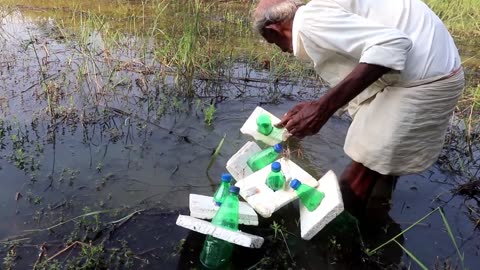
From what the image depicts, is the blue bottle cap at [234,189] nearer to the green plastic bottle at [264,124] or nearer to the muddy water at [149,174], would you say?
the muddy water at [149,174]

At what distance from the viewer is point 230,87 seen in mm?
4762

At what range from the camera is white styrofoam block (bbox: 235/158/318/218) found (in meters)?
2.45

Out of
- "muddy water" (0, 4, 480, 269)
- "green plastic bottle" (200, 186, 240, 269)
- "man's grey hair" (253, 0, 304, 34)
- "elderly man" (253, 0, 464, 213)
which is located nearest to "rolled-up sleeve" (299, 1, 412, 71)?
"elderly man" (253, 0, 464, 213)

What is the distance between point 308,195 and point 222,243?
59cm

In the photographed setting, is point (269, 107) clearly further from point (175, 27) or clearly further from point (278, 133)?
point (175, 27)

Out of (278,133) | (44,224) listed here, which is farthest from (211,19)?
(44,224)

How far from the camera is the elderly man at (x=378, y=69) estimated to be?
6.53 feet

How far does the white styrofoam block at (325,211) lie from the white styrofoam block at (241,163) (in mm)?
559

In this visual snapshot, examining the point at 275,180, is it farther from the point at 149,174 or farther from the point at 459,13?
the point at 459,13

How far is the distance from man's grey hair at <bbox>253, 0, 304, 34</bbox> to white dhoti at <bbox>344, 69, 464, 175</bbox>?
70cm

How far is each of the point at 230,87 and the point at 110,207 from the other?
2.39 meters

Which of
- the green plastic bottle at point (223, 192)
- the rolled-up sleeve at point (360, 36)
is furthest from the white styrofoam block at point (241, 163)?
the rolled-up sleeve at point (360, 36)

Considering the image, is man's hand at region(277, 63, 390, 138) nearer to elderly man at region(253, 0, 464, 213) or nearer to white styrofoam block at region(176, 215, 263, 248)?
elderly man at region(253, 0, 464, 213)

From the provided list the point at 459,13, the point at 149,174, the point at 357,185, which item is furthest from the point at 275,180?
the point at 459,13
